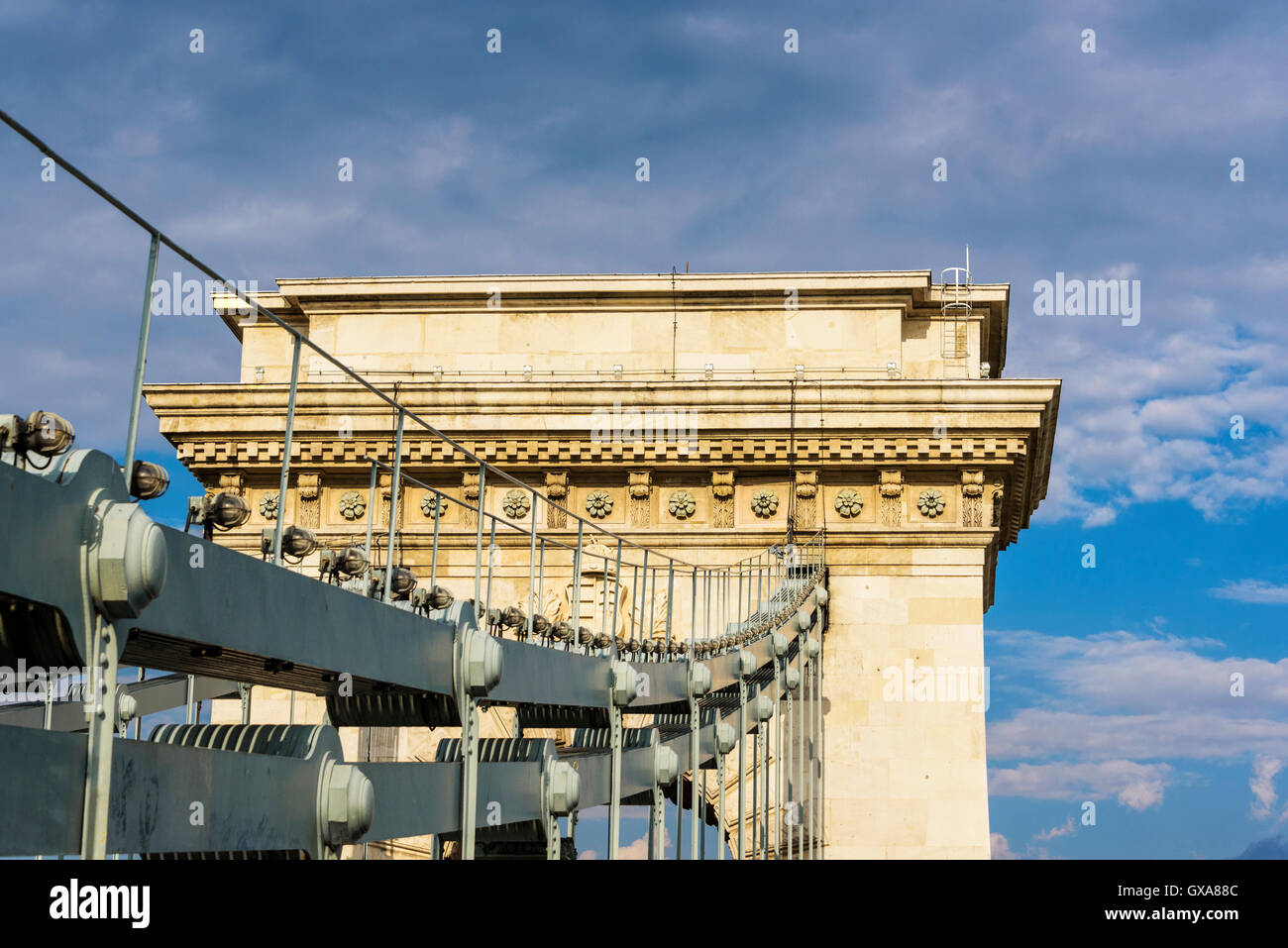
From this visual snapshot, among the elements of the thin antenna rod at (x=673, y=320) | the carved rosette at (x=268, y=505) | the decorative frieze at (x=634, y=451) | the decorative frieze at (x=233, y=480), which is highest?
the thin antenna rod at (x=673, y=320)

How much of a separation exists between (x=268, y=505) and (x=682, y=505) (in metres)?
6.28

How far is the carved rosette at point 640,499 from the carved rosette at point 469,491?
2.35 m

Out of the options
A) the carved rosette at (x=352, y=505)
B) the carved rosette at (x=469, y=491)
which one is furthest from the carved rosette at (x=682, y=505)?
the carved rosette at (x=352, y=505)

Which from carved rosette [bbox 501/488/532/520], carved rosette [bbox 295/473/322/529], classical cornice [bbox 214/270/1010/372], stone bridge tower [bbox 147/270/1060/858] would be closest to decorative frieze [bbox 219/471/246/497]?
stone bridge tower [bbox 147/270/1060/858]

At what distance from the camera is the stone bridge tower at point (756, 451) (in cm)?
2372

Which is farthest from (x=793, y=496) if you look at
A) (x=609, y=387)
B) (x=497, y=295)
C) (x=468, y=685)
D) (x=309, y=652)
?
(x=309, y=652)

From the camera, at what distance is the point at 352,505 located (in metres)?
25.4

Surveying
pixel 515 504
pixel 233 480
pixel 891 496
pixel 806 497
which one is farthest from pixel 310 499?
pixel 891 496

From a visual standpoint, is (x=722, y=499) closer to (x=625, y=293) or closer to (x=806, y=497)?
(x=806, y=497)

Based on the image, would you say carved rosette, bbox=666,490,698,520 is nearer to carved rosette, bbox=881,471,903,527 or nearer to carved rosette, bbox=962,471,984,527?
carved rosette, bbox=881,471,903,527

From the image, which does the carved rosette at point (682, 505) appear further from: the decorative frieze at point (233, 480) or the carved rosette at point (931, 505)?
the decorative frieze at point (233, 480)

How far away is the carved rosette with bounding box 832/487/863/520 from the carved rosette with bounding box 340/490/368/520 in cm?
721

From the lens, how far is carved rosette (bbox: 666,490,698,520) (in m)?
25.1
